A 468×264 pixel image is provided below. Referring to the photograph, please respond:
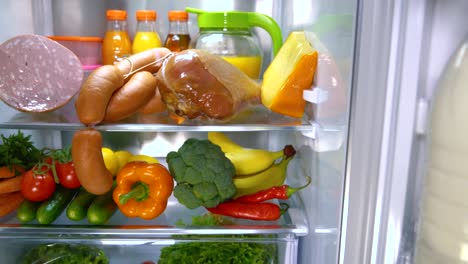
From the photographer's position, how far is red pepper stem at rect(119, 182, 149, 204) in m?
1.32

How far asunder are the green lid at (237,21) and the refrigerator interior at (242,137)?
0.09 meters

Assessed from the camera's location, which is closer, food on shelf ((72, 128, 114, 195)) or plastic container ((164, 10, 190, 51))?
food on shelf ((72, 128, 114, 195))

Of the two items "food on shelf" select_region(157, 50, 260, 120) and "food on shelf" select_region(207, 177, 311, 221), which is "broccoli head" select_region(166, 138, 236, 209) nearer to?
"food on shelf" select_region(207, 177, 311, 221)

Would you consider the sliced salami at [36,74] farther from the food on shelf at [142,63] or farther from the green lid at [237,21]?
the green lid at [237,21]

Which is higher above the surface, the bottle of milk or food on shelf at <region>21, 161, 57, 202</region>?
the bottle of milk

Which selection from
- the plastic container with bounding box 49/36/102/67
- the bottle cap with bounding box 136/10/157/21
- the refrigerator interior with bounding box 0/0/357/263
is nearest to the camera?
the refrigerator interior with bounding box 0/0/357/263

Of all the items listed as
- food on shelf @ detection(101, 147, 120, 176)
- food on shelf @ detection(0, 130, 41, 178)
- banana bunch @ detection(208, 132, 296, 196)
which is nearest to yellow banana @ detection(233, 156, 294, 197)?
banana bunch @ detection(208, 132, 296, 196)

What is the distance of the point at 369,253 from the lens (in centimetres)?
83

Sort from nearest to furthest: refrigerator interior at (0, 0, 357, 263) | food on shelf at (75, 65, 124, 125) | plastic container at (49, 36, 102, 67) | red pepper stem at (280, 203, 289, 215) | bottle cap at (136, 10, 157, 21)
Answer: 1. refrigerator interior at (0, 0, 357, 263)
2. food on shelf at (75, 65, 124, 125)
3. red pepper stem at (280, 203, 289, 215)
4. plastic container at (49, 36, 102, 67)
5. bottle cap at (136, 10, 157, 21)

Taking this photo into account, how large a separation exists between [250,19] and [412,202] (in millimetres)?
930

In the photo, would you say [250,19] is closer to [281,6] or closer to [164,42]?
[281,6]

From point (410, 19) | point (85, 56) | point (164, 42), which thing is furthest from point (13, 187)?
point (410, 19)

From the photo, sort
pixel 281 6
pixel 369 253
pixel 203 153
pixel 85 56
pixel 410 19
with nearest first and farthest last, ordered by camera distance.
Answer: pixel 410 19 < pixel 369 253 < pixel 203 153 < pixel 85 56 < pixel 281 6

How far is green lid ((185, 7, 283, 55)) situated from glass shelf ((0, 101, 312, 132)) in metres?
0.28
